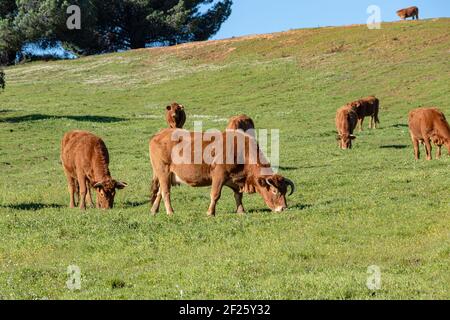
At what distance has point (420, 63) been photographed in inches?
2440

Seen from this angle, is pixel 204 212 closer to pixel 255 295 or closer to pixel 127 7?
pixel 255 295

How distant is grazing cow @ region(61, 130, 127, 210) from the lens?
21.1 metres

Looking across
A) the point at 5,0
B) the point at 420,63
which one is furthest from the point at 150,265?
the point at 5,0

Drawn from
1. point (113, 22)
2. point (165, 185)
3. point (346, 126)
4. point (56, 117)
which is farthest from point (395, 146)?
point (113, 22)

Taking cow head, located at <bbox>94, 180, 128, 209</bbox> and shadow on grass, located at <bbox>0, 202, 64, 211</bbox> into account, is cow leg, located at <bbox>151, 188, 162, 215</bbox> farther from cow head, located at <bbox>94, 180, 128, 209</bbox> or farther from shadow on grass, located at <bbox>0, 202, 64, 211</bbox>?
shadow on grass, located at <bbox>0, 202, 64, 211</bbox>

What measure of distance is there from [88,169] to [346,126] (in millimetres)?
17220

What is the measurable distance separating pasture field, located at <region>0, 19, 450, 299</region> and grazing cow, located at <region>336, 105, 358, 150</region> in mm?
706

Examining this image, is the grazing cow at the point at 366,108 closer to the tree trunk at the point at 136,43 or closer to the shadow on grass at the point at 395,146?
the shadow on grass at the point at 395,146

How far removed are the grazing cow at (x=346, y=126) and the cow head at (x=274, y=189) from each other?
1707 centimetres

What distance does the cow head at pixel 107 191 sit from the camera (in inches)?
828

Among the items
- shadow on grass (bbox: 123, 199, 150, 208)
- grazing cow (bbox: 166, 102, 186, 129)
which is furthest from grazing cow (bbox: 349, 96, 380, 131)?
shadow on grass (bbox: 123, 199, 150, 208)

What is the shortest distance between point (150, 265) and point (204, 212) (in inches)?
188

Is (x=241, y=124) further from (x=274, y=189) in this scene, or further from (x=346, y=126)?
(x=274, y=189)

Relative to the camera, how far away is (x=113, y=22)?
94.9 metres
